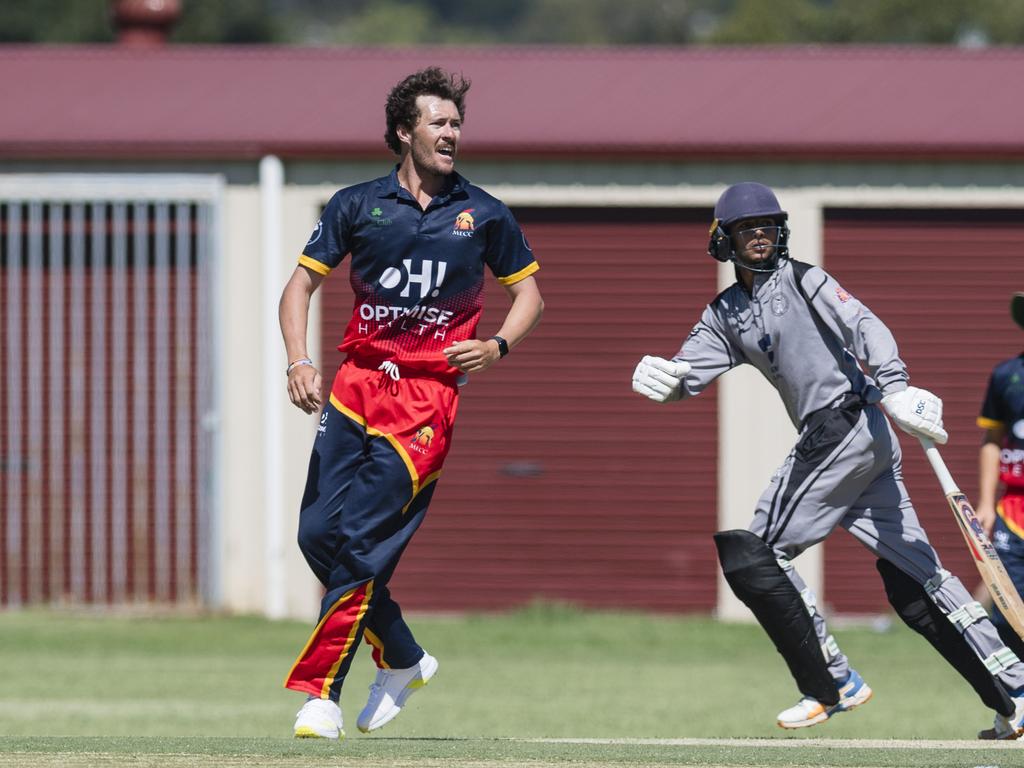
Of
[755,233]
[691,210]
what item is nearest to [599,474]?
[691,210]

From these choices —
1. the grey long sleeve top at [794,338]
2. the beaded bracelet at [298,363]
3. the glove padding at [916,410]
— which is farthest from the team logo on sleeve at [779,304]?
the beaded bracelet at [298,363]

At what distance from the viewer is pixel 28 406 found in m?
15.0

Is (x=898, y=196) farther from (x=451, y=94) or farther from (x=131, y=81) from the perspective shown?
(x=451, y=94)

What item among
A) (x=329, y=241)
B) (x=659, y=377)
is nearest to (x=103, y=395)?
(x=329, y=241)

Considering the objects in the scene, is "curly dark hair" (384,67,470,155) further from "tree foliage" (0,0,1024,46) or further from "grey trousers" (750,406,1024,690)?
"tree foliage" (0,0,1024,46)

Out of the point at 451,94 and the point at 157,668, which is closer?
the point at 451,94

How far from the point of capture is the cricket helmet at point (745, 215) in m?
7.51

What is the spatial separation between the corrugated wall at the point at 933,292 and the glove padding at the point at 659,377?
7369mm

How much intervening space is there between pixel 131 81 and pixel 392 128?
9.32 metres

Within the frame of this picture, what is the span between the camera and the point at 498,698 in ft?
36.2

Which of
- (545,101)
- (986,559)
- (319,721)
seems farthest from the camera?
(545,101)

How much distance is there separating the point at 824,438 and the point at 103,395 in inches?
342

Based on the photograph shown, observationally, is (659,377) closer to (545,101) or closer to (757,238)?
(757,238)

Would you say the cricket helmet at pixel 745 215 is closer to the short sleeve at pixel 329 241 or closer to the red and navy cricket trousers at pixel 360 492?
the red and navy cricket trousers at pixel 360 492
